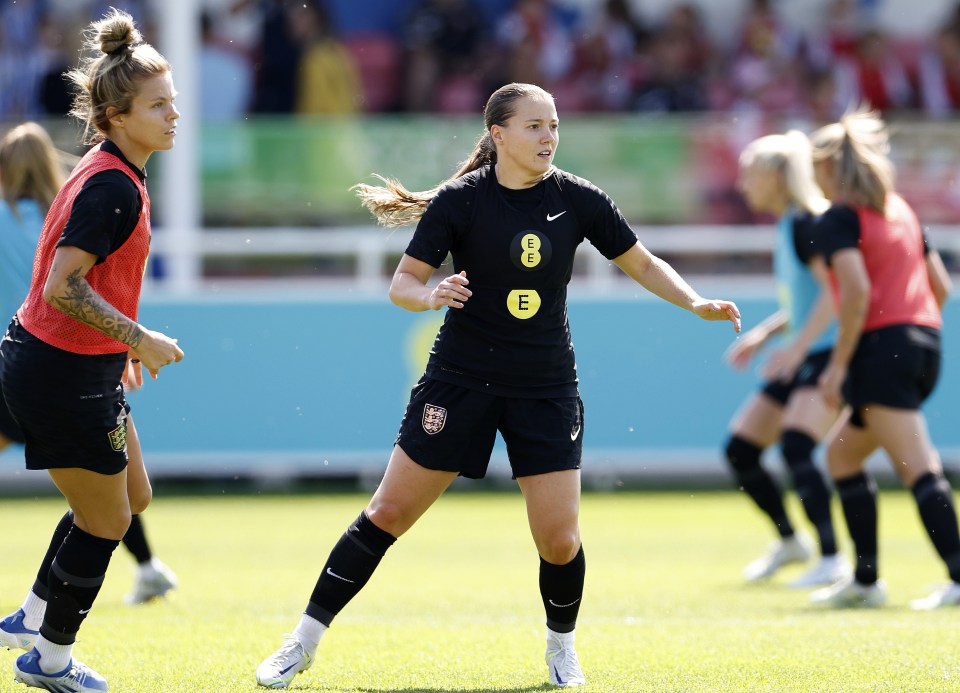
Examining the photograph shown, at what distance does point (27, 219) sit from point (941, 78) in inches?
440

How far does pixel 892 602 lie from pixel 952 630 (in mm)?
1045

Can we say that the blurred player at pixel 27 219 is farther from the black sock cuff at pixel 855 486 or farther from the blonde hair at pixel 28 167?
the black sock cuff at pixel 855 486

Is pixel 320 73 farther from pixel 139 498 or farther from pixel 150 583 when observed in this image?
pixel 139 498

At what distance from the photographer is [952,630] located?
637cm

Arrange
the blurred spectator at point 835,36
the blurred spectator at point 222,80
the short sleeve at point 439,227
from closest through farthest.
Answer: the short sleeve at point 439,227 < the blurred spectator at point 222,80 < the blurred spectator at point 835,36

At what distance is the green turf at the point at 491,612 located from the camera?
5441 millimetres

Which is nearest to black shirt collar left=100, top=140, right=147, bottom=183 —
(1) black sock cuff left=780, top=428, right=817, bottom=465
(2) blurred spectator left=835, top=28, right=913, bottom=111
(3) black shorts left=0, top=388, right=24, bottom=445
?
(3) black shorts left=0, top=388, right=24, bottom=445

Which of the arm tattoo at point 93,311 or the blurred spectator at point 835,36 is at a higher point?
the blurred spectator at point 835,36

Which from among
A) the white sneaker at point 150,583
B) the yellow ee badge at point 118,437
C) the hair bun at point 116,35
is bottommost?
the white sneaker at point 150,583

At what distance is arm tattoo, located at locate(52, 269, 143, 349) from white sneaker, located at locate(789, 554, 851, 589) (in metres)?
4.52

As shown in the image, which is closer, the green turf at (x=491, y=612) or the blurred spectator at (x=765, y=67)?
the green turf at (x=491, y=612)

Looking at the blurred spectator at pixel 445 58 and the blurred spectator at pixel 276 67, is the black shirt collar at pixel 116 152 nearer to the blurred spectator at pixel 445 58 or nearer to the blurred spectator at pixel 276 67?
the blurred spectator at pixel 276 67

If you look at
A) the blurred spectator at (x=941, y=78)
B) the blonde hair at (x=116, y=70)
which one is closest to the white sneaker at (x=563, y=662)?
the blonde hair at (x=116, y=70)

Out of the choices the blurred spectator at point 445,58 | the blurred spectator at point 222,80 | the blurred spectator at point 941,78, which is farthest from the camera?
the blurred spectator at point 941,78
